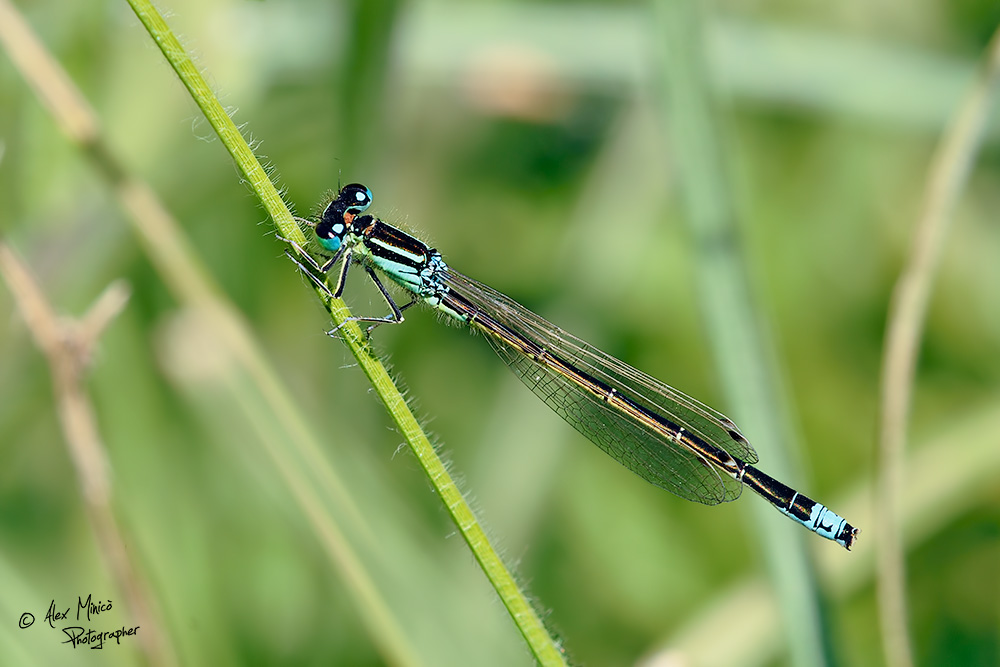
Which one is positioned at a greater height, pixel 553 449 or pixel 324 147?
pixel 324 147

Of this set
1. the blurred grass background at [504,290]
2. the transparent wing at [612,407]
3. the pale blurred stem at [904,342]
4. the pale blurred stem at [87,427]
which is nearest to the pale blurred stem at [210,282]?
the blurred grass background at [504,290]

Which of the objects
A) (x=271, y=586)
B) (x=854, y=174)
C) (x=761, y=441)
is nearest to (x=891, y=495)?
(x=761, y=441)

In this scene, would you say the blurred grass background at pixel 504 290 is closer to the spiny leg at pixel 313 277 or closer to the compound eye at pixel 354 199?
the compound eye at pixel 354 199

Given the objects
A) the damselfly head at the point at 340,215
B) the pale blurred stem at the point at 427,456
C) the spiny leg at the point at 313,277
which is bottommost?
the pale blurred stem at the point at 427,456

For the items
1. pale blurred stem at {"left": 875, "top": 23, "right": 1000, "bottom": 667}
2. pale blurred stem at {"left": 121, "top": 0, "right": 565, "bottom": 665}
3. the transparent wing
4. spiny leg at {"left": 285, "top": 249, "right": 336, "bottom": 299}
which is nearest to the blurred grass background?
pale blurred stem at {"left": 875, "top": 23, "right": 1000, "bottom": 667}

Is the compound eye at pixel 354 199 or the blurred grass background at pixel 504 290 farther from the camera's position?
the blurred grass background at pixel 504 290

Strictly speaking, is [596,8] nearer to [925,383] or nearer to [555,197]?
[555,197]
